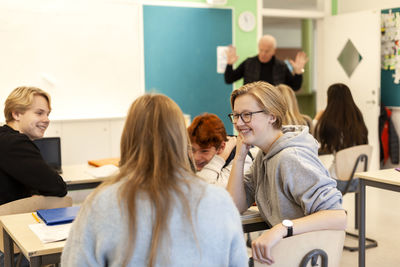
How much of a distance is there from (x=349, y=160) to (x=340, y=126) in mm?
456

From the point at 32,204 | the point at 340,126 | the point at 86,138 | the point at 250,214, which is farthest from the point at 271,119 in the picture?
the point at 86,138

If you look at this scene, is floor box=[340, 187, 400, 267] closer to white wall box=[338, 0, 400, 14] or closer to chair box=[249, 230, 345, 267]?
chair box=[249, 230, 345, 267]

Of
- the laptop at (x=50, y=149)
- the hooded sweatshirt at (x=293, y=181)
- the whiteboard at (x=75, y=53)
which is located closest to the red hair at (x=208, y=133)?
the hooded sweatshirt at (x=293, y=181)

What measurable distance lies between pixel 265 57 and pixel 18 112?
383 centimetres

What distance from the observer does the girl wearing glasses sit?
6.24 ft

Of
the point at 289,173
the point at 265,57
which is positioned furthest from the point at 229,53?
the point at 289,173

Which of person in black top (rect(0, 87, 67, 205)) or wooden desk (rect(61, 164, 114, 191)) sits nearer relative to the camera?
person in black top (rect(0, 87, 67, 205))

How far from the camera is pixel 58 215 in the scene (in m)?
2.24

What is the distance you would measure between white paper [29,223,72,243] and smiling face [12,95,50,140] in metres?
0.87

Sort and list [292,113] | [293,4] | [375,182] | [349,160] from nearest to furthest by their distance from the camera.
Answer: [375,182] → [349,160] → [292,113] → [293,4]

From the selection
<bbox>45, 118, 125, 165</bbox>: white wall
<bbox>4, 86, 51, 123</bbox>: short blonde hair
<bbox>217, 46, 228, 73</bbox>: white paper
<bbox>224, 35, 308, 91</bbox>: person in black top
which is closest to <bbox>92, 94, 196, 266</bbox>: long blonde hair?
<bbox>4, 86, 51, 123</bbox>: short blonde hair

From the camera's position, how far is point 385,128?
6.86 metres

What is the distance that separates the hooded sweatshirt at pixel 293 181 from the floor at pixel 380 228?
5.86ft

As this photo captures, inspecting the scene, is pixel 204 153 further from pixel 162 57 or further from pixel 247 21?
pixel 247 21
